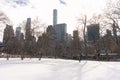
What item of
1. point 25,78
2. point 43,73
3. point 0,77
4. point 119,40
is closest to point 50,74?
point 43,73

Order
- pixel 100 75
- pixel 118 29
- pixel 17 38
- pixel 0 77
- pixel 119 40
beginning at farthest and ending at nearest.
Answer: pixel 17 38 < pixel 119 40 < pixel 118 29 < pixel 100 75 < pixel 0 77

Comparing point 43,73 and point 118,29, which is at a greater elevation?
point 118,29

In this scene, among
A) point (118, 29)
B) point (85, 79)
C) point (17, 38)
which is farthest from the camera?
point (17, 38)

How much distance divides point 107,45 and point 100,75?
135 feet

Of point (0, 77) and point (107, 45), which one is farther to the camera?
Answer: point (107, 45)

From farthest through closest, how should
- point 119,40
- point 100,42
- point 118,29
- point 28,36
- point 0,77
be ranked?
point 100,42, point 28,36, point 119,40, point 118,29, point 0,77

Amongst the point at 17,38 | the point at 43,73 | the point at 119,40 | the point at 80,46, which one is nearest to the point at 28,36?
the point at 80,46

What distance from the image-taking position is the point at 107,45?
5156cm

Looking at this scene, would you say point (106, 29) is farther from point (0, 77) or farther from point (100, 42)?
point (0, 77)

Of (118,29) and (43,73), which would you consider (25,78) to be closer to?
(43,73)

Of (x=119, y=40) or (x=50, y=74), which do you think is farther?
(x=119, y=40)

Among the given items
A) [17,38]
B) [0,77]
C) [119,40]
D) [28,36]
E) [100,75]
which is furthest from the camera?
[17,38]

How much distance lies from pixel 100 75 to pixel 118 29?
23.8 m

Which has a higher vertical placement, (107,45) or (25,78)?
(107,45)
